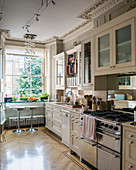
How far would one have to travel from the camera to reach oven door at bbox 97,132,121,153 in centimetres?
254

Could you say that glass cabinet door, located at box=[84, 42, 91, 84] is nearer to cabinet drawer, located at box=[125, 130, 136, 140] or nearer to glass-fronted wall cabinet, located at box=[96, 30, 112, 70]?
glass-fronted wall cabinet, located at box=[96, 30, 112, 70]

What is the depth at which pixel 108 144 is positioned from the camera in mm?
2732

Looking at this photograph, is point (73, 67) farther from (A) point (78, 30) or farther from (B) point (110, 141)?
(B) point (110, 141)

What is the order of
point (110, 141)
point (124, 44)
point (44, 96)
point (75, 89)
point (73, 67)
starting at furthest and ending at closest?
point (44, 96)
point (75, 89)
point (73, 67)
point (124, 44)
point (110, 141)

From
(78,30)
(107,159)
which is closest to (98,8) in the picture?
(78,30)

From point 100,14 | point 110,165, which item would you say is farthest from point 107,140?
point 100,14

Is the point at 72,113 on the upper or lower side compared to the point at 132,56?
lower

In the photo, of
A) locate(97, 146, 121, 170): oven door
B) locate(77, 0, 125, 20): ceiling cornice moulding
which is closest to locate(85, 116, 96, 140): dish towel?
locate(97, 146, 121, 170): oven door

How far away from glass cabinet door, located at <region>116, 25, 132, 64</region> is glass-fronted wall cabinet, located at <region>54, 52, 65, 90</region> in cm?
294

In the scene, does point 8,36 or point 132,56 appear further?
point 8,36

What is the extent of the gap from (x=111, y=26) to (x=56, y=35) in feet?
10.4

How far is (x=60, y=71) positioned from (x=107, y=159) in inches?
151

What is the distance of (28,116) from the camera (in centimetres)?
644

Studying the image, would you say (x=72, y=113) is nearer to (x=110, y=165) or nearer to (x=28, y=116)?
(x=110, y=165)
